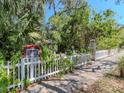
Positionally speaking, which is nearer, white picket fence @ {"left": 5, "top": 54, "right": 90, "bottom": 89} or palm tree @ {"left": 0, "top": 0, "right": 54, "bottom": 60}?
white picket fence @ {"left": 5, "top": 54, "right": 90, "bottom": 89}

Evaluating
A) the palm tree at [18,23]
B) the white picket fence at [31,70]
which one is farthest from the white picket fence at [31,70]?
the palm tree at [18,23]

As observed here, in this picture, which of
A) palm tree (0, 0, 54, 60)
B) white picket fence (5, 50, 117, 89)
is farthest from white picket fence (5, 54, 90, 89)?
palm tree (0, 0, 54, 60)

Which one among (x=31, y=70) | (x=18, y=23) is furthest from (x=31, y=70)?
(x=18, y=23)

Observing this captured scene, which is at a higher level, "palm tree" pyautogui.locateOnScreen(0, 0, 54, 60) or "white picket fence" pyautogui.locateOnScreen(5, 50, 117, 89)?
"palm tree" pyautogui.locateOnScreen(0, 0, 54, 60)

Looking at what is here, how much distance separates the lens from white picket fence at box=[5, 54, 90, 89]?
849cm

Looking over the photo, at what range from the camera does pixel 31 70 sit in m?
9.80

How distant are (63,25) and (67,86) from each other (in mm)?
8681

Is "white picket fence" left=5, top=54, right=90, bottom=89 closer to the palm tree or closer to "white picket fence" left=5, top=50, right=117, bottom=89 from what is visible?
"white picket fence" left=5, top=50, right=117, bottom=89

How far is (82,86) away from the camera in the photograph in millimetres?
10195

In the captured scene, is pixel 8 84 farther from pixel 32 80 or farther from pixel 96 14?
pixel 96 14

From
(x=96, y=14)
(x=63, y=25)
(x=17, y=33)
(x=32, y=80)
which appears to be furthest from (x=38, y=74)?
(x=96, y=14)

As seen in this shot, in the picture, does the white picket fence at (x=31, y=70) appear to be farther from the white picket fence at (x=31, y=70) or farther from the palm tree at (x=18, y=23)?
the palm tree at (x=18, y=23)

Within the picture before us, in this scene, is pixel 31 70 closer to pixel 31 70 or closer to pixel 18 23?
pixel 31 70

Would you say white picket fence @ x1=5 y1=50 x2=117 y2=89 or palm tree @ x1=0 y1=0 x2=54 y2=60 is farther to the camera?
palm tree @ x1=0 y1=0 x2=54 y2=60
